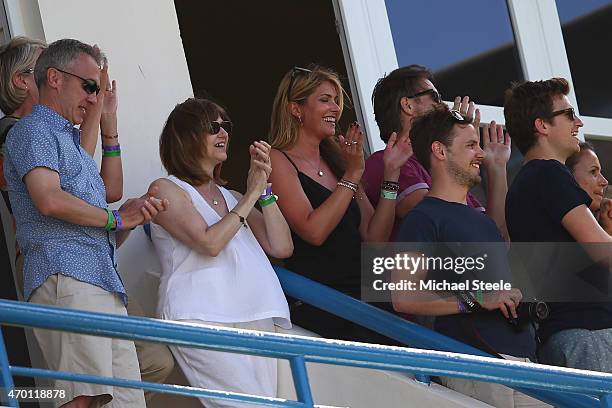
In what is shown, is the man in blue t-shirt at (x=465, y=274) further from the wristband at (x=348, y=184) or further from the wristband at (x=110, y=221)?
the wristband at (x=110, y=221)

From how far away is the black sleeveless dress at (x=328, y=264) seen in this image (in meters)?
4.53

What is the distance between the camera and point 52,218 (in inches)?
156

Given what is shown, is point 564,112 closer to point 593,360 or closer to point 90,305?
point 593,360

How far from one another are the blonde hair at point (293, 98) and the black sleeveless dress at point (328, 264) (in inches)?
6.1

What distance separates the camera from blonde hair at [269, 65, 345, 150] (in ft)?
15.9

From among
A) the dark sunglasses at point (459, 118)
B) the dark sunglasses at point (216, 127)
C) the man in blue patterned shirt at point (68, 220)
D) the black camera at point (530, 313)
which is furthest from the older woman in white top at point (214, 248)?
the black camera at point (530, 313)

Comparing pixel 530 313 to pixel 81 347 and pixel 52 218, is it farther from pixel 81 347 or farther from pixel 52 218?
pixel 52 218

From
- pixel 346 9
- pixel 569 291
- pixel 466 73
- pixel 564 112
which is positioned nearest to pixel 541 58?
pixel 466 73

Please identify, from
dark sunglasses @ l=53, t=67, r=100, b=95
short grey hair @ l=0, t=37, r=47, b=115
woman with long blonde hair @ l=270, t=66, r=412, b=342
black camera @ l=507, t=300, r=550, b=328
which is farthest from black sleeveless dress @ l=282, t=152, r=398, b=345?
short grey hair @ l=0, t=37, r=47, b=115

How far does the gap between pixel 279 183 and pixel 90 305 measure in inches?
40.1

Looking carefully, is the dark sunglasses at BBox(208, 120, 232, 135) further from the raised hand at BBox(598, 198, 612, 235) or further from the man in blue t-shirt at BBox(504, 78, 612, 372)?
the raised hand at BBox(598, 198, 612, 235)

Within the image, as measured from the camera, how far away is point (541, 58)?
23.6 ft

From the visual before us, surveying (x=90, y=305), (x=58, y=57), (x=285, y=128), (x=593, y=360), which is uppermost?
(x=58, y=57)

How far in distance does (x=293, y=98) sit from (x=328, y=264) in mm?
699
